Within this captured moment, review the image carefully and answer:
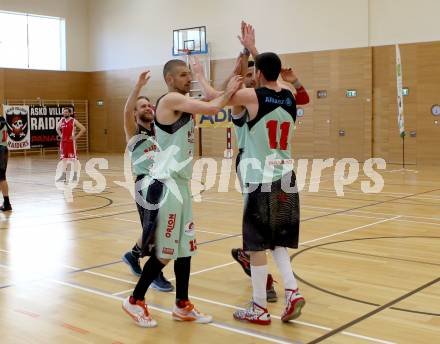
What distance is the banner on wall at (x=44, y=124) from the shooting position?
94.5 feet

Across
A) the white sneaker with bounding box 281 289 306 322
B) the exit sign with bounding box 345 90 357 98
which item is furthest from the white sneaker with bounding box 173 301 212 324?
the exit sign with bounding box 345 90 357 98

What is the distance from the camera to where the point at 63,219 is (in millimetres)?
10047

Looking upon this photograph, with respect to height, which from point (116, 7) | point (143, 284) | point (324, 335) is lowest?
point (324, 335)

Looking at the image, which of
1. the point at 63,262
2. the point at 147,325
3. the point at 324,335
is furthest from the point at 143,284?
the point at 63,262

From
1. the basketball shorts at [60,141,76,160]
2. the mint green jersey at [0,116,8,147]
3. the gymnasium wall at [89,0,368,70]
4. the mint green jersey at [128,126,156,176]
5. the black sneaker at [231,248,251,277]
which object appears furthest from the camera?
the gymnasium wall at [89,0,368,70]

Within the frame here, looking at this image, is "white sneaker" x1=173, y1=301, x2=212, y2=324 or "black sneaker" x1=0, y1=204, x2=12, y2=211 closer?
"white sneaker" x1=173, y1=301, x2=212, y2=324

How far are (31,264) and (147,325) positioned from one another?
8.79 feet

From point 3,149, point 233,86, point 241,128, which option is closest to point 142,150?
point 241,128

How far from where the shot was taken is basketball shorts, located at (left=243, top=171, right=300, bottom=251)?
4.72 meters

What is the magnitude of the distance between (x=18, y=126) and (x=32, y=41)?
4.18 metres

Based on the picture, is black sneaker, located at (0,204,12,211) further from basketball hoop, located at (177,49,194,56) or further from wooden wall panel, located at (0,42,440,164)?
basketball hoop, located at (177,49,194,56)

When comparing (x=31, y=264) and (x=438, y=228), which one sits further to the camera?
(x=438, y=228)

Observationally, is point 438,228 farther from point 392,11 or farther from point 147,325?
point 392,11

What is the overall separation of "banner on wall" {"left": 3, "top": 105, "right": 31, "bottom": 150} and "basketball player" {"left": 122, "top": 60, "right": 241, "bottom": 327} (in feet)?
81.3
